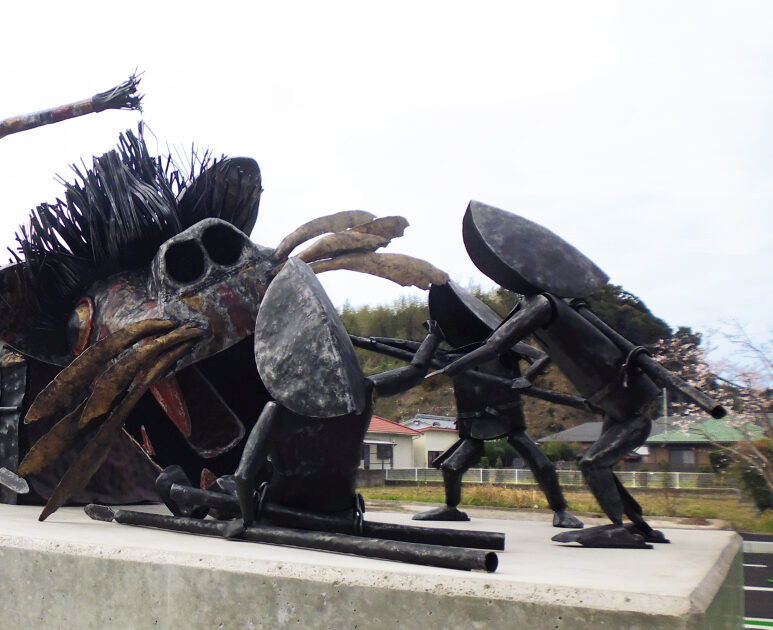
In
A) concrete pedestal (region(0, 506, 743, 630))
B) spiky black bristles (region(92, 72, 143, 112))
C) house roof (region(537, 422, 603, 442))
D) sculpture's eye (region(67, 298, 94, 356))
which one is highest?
spiky black bristles (region(92, 72, 143, 112))

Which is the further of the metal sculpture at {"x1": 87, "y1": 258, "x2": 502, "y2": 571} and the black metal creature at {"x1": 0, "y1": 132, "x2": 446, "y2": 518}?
the black metal creature at {"x1": 0, "y1": 132, "x2": 446, "y2": 518}

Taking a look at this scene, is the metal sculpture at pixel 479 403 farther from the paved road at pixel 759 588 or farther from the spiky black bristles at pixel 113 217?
the paved road at pixel 759 588

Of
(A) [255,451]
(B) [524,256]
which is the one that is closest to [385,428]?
(B) [524,256]

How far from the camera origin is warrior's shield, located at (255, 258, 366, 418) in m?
3.28

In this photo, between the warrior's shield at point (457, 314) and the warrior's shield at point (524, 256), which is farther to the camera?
the warrior's shield at point (457, 314)

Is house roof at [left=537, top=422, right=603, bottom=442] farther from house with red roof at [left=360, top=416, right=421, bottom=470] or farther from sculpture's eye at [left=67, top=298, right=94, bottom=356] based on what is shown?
sculpture's eye at [left=67, top=298, right=94, bottom=356]

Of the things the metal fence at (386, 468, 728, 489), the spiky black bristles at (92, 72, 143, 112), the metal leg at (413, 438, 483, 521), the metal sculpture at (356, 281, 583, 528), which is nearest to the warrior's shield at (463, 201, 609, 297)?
the metal sculpture at (356, 281, 583, 528)

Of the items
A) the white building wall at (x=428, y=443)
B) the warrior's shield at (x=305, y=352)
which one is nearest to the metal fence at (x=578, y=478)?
the white building wall at (x=428, y=443)

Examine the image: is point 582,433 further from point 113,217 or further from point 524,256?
point 524,256

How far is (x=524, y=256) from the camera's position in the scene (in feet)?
11.8

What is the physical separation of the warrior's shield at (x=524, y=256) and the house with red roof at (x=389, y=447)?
24587mm

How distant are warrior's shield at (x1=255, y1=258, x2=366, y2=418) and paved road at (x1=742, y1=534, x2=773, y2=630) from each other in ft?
14.0

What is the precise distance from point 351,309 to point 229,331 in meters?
36.6

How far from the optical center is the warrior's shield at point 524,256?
11.6ft
